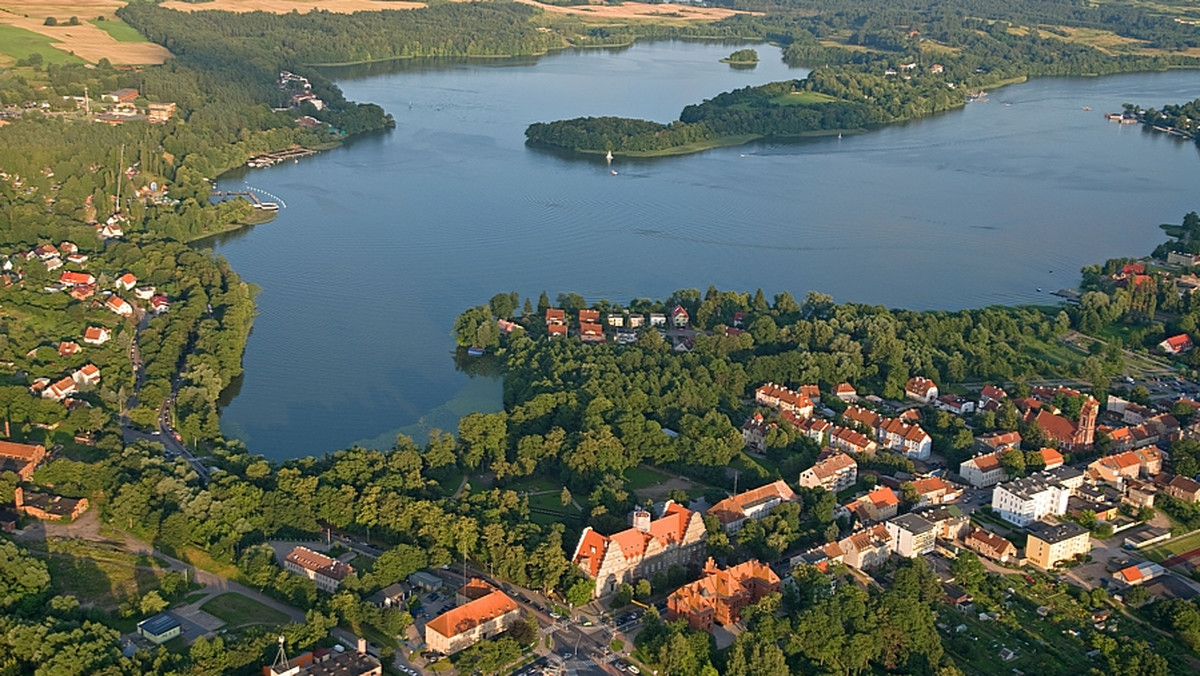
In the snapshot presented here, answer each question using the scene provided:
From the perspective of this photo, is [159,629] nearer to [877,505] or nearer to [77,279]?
[877,505]

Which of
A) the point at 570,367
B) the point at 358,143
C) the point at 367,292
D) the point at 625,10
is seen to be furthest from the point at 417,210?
the point at 625,10

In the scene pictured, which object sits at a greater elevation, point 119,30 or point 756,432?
point 119,30

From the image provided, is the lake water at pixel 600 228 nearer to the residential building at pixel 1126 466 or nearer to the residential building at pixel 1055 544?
the residential building at pixel 1126 466

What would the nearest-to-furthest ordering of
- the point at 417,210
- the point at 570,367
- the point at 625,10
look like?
the point at 570,367 → the point at 417,210 → the point at 625,10

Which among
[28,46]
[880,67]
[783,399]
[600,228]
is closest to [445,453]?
[783,399]

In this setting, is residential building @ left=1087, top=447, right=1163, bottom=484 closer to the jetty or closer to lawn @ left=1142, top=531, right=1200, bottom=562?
lawn @ left=1142, top=531, right=1200, bottom=562

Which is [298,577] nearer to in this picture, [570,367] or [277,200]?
[570,367]
